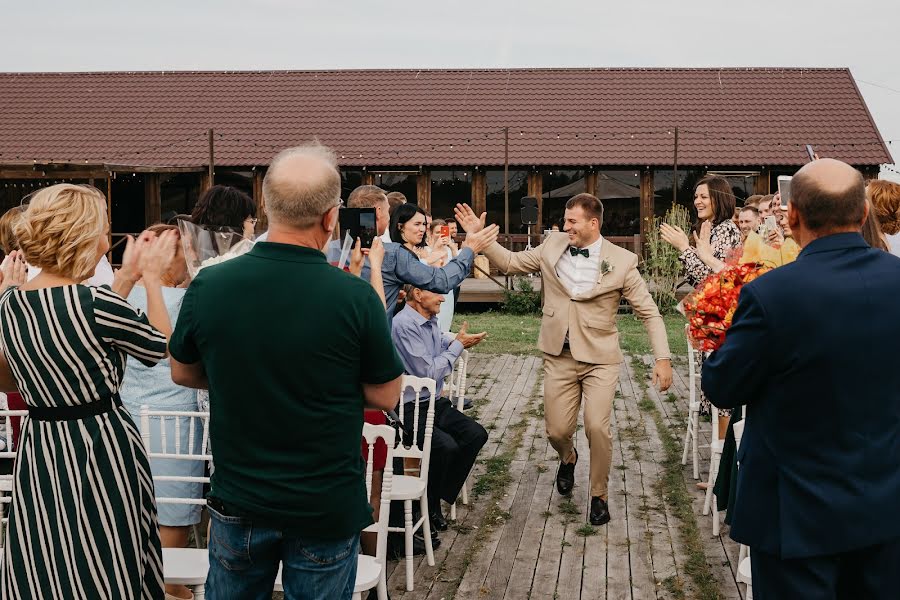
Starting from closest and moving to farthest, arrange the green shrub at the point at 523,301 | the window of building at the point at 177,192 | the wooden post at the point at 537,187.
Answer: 1. the green shrub at the point at 523,301
2. the wooden post at the point at 537,187
3. the window of building at the point at 177,192

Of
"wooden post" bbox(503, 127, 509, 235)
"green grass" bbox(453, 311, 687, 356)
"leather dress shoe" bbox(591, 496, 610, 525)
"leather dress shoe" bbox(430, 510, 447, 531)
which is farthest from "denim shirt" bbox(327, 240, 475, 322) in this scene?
"wooden post" bbox(503, 127, 509, 235)

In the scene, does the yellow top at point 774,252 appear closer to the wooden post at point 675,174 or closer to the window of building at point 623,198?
the wooden post at point 675,174

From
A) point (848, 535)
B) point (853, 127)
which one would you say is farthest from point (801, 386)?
point (853, 127)

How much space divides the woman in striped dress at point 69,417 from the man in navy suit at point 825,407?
6.20ft

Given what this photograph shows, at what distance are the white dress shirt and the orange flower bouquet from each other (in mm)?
2520

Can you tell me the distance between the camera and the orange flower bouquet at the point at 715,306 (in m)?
3.85

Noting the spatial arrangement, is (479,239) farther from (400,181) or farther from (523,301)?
(400,181)

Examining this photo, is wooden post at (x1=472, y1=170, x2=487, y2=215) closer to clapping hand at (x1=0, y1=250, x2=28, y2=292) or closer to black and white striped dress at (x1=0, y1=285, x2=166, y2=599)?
clapping hand at (x1=0, y1=250, x2=28, y2=292)

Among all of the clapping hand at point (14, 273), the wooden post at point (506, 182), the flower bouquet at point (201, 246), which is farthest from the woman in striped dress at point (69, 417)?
the wooden post at point (506, 182)

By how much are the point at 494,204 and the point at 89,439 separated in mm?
23629

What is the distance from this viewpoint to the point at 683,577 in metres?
5.32

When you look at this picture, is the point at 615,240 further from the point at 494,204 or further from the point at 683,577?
the point at 683,577

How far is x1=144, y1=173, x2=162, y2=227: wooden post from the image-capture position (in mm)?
26844

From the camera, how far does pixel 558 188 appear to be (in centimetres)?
2642
